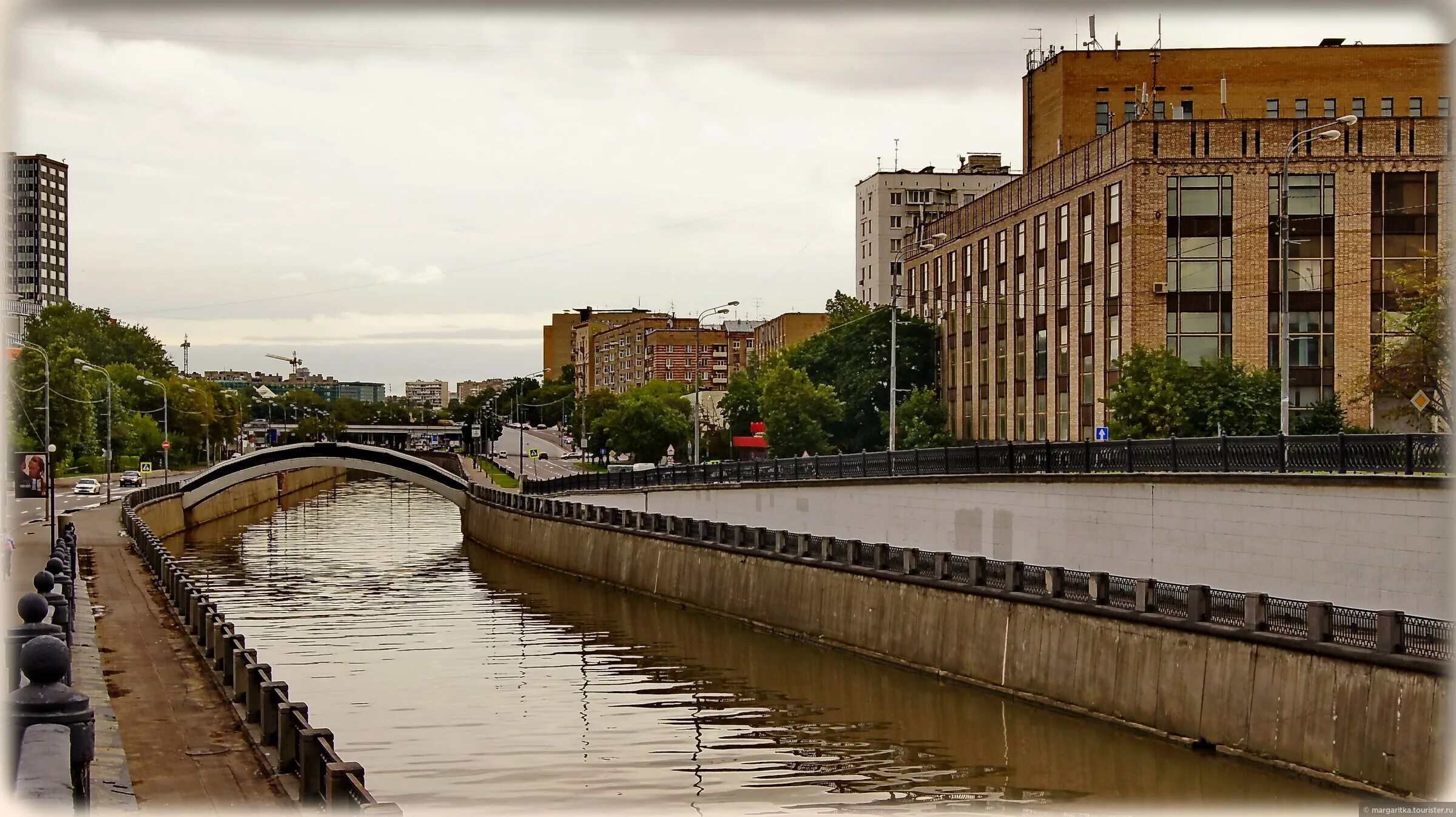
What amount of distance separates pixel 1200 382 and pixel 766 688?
25.2m

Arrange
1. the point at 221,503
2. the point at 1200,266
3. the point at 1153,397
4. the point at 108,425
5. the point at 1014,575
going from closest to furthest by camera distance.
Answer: the point at 1014,575 < the point at 1153,397 < the point at 1200,266 < the point at 108,425 < the point at 221,503

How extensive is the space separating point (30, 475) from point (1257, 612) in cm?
4200

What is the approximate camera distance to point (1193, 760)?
25.1 m

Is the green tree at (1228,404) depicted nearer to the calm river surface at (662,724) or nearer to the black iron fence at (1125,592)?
the black iron fence at (1125,592)

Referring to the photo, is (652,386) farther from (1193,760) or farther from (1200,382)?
(1193,760)

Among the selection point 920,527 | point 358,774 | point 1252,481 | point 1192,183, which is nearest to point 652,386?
point 1192,183

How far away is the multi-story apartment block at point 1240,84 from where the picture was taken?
267 feet

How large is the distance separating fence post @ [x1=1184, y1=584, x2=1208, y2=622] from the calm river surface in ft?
7.18

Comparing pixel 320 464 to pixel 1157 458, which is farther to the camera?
pixel 320 464

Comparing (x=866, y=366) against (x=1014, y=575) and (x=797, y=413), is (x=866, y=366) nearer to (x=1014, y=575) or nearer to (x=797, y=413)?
(x=797, y=413)

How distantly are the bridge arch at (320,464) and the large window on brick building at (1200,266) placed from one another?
166ft

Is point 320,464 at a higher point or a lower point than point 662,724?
higher

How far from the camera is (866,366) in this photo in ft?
319

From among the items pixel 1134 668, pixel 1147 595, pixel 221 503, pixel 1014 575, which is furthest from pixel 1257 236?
pixel 221 503
